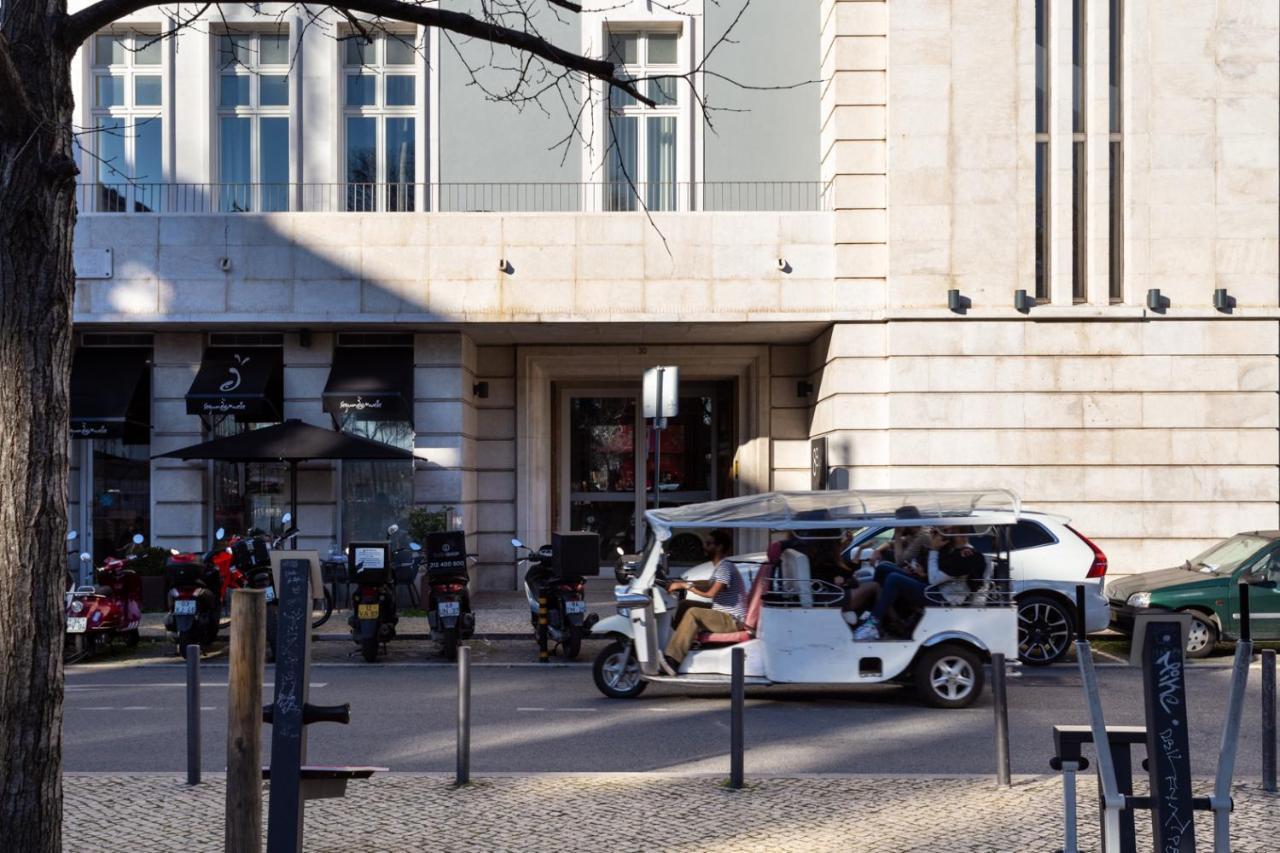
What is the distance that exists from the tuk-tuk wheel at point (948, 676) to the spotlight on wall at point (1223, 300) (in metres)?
10.6

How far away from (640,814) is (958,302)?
1384cm

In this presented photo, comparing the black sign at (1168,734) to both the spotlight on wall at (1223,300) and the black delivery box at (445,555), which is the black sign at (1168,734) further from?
the spotlight on wall at (1223,300)

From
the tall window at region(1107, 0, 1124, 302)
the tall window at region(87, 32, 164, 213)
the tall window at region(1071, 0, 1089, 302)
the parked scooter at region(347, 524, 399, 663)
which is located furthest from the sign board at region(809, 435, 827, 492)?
the tall window at region(87, 32, 164, 213)

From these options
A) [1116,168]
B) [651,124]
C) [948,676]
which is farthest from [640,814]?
[651,124]

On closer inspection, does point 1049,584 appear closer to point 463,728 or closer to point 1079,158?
point 463,728

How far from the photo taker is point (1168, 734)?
199 inches

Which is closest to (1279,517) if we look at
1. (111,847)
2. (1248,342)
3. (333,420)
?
(1248,342)

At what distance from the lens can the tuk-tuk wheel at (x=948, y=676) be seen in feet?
37.6

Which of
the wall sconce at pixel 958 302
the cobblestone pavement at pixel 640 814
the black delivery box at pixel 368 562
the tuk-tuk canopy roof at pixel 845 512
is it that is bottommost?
the cobblestone pavement at pixel 640 814

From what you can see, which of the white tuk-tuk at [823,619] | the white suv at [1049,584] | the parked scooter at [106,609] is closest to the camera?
the white tuk-tuk at [823,619]

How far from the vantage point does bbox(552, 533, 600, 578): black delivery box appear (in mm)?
14297

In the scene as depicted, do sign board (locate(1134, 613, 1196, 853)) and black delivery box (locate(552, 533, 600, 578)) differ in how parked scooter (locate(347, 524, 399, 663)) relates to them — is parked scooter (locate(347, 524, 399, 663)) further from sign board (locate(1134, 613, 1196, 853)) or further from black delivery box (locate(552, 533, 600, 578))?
sign board (locate(1134, 613, 1196, 853))

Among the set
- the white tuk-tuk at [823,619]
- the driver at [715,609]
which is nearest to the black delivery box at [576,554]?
the driver at [715,609]

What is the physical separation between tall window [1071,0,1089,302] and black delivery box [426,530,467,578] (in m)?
10.8
